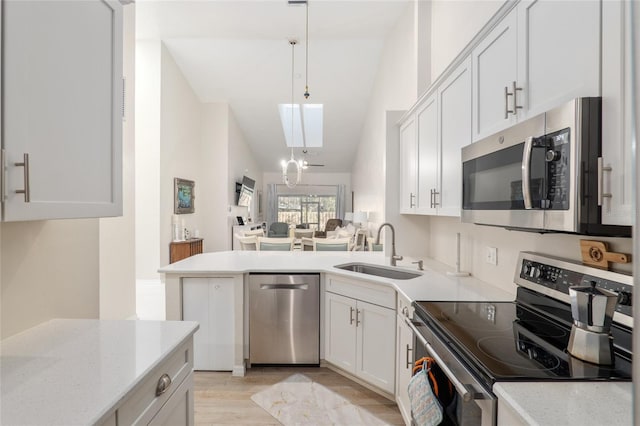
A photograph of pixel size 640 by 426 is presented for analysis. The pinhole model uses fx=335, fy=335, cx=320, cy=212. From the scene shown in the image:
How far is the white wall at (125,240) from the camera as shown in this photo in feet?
12.2

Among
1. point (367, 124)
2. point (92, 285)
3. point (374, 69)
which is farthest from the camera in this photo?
point (367, 124)

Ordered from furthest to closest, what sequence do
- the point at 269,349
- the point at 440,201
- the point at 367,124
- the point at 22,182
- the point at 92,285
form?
the point at 367,124 → the point at 269,349 → the point at 440,201 → the point at 92,285 → the point at 22,182

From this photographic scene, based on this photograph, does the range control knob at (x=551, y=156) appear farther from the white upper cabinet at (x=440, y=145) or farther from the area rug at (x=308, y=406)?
the area rug at (x=308, y=406)

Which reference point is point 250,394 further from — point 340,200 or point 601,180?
point 340,200

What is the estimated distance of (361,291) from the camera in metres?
2.46

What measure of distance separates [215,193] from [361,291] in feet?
19.7

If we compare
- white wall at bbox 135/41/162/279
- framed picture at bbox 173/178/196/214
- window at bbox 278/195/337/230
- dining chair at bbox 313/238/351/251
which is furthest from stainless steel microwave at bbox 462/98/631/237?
window at bbox 278/195/337/230

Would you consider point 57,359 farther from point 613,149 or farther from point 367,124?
point 367,124

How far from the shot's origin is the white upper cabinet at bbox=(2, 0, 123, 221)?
0.86 metres

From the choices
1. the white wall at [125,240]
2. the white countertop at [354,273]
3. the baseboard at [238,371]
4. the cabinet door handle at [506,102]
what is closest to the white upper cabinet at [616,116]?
the cabinet door handle at [506,102]

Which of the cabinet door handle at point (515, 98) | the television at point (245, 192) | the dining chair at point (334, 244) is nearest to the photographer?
the cabinet door handle at point (515, 98)

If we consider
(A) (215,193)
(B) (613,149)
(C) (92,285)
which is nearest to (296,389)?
(C) (92,285)

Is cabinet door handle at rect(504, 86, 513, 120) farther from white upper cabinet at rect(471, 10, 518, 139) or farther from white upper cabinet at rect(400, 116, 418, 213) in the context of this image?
white upper cabinet at rect(400, 116, 418, 213)

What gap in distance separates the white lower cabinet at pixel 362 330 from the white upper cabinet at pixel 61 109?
1696 mm
